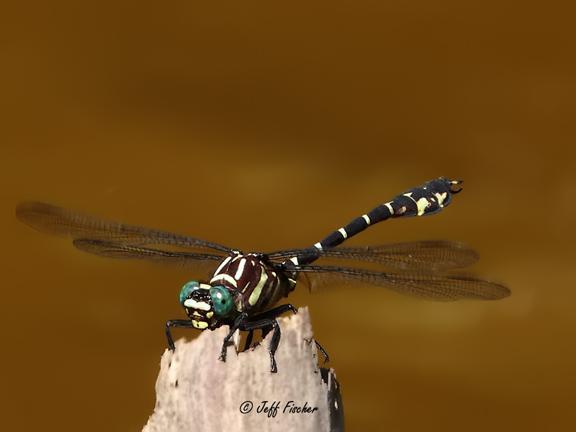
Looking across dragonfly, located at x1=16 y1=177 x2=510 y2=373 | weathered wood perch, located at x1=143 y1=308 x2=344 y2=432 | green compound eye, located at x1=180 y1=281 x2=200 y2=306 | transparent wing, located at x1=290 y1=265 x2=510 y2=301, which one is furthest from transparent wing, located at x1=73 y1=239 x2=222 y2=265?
weathered wood perch, located at x1=143 y1=308 x2=344 y2=432

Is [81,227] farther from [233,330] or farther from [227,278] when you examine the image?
[233,330]

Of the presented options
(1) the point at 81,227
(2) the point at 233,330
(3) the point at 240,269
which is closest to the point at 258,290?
(3) the point at 240,269

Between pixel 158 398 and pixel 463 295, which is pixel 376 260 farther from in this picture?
pixel 158 398

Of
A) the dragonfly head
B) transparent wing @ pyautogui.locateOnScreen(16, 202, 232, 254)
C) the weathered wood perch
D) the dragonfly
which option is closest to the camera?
the weathered wood perch

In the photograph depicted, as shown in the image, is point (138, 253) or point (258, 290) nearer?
point (258, 290)

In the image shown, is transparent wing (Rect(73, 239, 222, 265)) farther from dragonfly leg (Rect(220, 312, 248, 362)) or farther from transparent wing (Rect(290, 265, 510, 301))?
dragonfly leg (Rect(220, 312, 248, 362))

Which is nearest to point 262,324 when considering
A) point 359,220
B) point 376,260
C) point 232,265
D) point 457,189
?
point 232,265

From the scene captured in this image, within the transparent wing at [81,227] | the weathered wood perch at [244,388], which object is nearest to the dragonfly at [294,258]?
the transparent wing at [81,227]

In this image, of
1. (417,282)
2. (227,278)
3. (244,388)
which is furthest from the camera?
(417,282)
